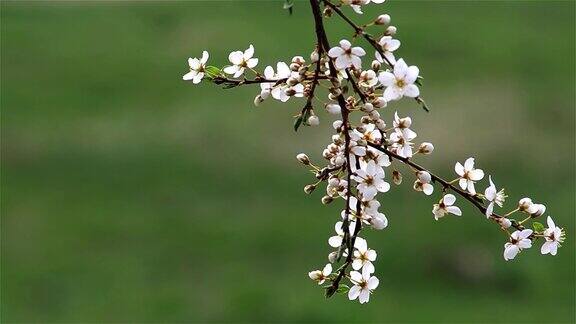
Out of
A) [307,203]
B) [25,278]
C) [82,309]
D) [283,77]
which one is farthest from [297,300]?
[283,77]

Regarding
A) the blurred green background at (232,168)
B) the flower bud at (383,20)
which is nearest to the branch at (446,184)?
the flower bud at (383,20)

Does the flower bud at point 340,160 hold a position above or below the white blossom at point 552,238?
above

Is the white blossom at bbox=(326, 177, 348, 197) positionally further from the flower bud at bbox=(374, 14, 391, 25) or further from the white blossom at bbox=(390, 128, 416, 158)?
the flower bud at bbox=(374, 14, 391, 25)

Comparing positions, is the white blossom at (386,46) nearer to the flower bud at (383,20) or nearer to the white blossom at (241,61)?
the flower bud at (383,20)

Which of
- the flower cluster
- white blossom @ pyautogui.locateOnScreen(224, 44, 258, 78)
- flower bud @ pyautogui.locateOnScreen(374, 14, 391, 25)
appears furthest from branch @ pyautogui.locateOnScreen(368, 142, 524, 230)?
white blossom @ pyautogui.locateOnScreen(224, 44, 258, 78)

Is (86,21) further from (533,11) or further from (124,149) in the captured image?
(533,11)
